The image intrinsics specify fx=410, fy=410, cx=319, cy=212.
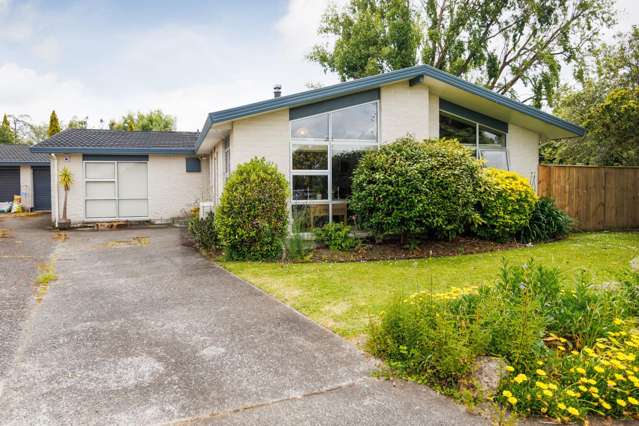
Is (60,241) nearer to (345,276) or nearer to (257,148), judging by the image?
(257,148)

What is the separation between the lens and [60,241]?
10914 mm

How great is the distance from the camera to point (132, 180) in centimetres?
1565

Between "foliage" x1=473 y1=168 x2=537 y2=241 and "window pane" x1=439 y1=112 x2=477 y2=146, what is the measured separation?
1.71m

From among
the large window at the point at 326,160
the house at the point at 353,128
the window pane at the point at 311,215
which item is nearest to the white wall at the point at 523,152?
the house at the point at 353,128

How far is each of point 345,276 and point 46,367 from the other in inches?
171

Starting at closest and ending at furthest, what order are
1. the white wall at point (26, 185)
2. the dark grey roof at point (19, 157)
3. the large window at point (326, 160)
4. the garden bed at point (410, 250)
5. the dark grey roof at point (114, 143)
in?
the garden bed at point (410, 250)
the large window at point (326, 160)
the dark grey roof at point (114, 143)
the dark grey roof at point (19, 157)
the white wall at point (26, 185)

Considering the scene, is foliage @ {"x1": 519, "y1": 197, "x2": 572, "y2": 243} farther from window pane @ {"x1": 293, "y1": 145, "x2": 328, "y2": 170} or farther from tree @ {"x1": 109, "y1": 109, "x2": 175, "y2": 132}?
tree @ {"x1": 109, "y1": 109, "x2": 175, "y2": 132}

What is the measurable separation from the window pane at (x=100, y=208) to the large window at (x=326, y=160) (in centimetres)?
937

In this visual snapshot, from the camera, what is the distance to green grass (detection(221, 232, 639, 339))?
5.06 meters

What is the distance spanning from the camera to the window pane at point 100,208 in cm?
1512

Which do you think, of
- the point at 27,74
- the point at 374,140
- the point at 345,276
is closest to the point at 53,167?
the point at 374,140

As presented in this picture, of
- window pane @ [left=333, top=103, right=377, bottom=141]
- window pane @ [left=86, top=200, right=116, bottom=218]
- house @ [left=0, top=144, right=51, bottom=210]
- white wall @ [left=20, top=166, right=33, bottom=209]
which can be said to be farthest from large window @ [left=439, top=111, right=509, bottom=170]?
white wall @ [left=20, top=166, right=33, bottom=209]

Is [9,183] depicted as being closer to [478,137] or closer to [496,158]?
[478,137]

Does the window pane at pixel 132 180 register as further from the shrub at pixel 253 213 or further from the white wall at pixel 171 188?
the shrub at pixel 253 213
